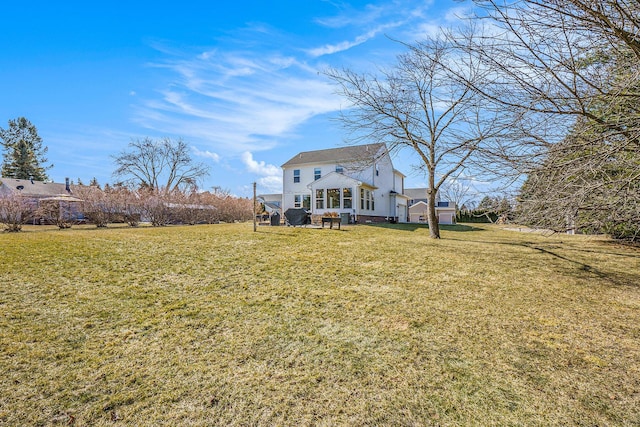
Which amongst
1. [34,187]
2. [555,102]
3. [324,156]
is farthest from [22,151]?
[555,102]

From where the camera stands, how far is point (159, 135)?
3897 cm

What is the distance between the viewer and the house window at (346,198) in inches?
866

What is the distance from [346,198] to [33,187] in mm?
35162

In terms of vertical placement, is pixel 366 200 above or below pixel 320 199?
below

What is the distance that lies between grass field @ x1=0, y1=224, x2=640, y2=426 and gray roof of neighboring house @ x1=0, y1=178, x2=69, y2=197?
3309cm

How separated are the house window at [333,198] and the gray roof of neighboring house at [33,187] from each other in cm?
2784

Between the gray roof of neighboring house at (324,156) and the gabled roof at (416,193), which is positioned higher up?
the gray roof of neighboring house at (324,156)

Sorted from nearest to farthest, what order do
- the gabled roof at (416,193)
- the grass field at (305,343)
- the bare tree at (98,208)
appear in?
the grass field at (305,343)
the bare tree at (98,208)
the gabled roof at (416,193)

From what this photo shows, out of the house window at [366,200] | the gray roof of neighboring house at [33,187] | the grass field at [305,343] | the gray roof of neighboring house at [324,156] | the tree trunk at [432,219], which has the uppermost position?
the gray roof of neighboring house at [324,156]

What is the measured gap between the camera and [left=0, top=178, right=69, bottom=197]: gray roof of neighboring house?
2999 centimetres

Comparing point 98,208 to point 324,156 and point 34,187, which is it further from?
point 34,187

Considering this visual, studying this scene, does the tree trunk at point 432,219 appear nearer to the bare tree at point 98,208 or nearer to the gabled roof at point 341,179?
the gabled roof at point 341,179

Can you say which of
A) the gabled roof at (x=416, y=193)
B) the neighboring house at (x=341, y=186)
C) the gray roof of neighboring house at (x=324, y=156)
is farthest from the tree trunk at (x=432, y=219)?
the gabled roof at (x=416, y=193)

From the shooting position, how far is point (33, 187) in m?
32.0
